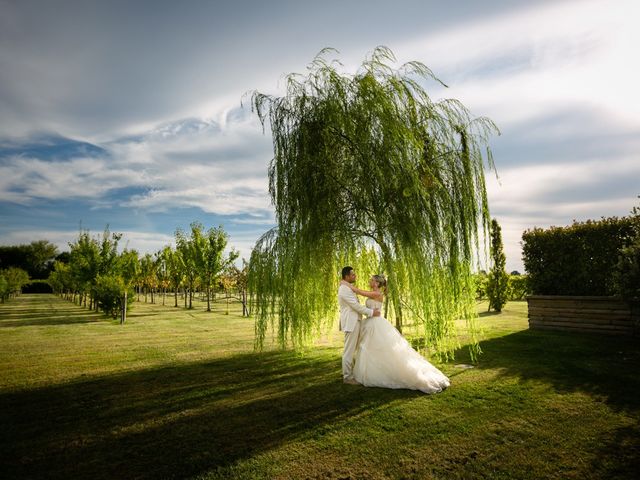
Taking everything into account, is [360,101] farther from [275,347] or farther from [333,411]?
[275,347]

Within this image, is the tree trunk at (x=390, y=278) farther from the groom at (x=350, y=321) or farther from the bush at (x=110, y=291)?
the bush at (x=110, y=291)

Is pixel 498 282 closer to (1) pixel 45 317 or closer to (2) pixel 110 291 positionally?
(2) pixel 110 291

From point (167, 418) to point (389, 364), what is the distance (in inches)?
143

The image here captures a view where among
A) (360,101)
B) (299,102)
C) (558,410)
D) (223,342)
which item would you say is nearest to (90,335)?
(223,342)

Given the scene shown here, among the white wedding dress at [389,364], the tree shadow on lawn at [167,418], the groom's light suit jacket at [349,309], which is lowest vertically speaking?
the tree shadow on lawn at [167,418]

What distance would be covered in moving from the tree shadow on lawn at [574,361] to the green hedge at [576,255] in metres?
1.78

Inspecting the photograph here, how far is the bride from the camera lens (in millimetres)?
6109

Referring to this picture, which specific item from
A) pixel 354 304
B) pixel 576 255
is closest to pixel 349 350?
pixel 354 304

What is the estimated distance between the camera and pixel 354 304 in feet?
21.6

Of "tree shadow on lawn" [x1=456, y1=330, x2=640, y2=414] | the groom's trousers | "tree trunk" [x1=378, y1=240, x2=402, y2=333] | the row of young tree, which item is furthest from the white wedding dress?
the row of young tree

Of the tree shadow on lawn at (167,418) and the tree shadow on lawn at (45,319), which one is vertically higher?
the tree shadow on lawn at (167,418)

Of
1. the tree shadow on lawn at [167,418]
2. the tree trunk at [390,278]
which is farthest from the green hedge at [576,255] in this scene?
the tree shadow on lawn at [167,418]

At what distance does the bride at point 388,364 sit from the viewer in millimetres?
6109

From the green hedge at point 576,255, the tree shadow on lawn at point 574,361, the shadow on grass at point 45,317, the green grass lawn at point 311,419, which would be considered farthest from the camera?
the shadow on grass at point 45,317
